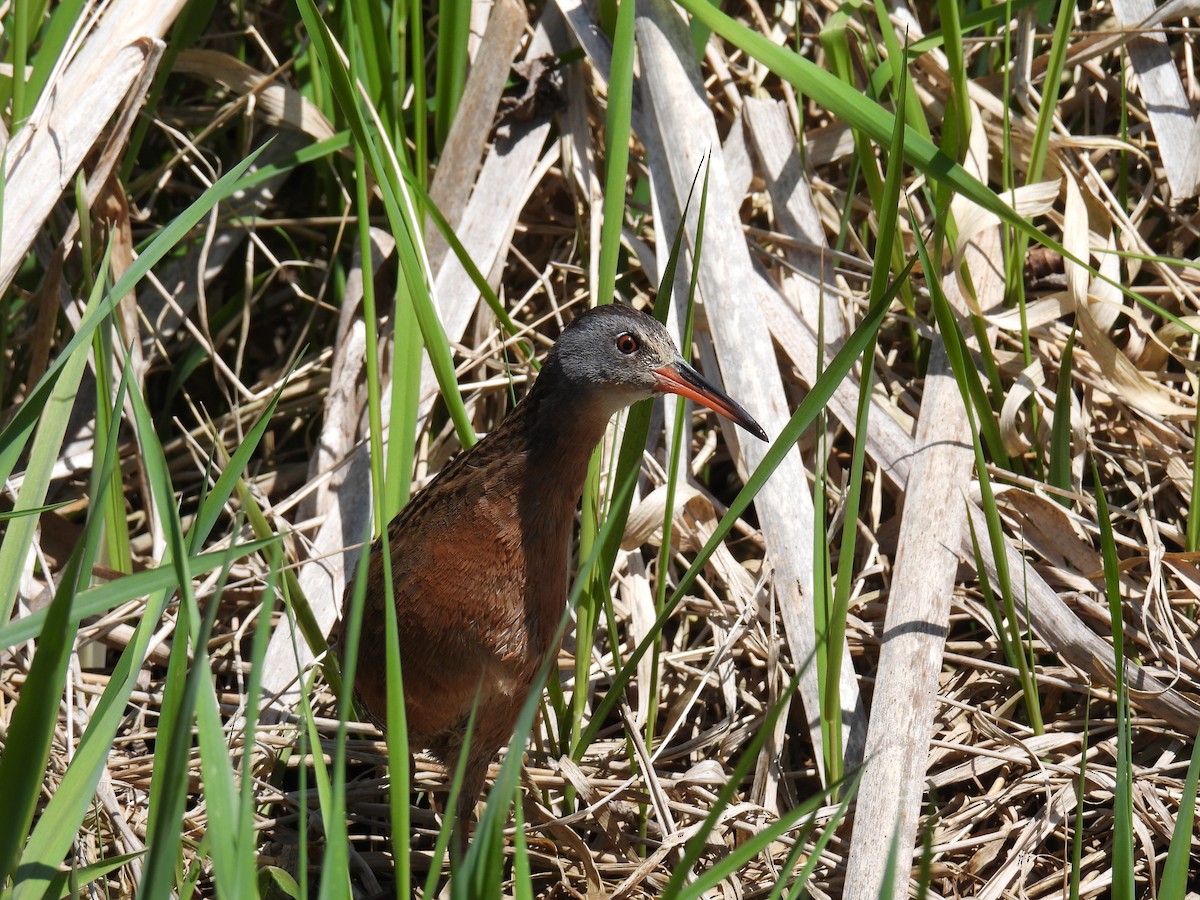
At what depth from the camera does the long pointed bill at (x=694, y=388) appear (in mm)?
2498

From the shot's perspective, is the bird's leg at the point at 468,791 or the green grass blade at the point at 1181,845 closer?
the green grass blade at the point at 1181,845

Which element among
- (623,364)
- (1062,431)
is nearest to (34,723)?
(623,364)

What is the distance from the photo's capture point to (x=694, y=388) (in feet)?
8.24

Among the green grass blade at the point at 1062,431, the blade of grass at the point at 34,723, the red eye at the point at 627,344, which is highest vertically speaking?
the red eye at the point at 627,344

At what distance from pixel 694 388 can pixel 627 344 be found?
6.4 inches

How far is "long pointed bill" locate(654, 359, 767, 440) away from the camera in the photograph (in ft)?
8.20

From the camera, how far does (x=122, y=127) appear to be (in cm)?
274

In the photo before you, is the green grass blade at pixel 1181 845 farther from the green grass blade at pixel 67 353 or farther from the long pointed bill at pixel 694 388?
the green grass blade at pixel 67 353

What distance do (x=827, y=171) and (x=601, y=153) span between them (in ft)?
2.14

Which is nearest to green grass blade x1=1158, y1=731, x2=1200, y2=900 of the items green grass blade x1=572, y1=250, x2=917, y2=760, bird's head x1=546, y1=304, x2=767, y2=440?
green grass blade x1=572, y1=250, x2=917, y2=760

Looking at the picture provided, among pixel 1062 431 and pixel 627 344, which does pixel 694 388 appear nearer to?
pixel 627 344

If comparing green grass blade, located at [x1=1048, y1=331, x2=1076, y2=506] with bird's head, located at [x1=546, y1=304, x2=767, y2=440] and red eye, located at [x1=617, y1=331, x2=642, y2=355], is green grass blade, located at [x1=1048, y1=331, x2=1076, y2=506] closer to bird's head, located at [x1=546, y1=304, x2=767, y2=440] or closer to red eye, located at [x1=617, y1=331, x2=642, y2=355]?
bird's head, located at [x1=546, y1=304, x2=767, y2=440]

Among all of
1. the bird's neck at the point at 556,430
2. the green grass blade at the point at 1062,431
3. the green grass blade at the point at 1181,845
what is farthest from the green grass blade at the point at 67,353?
the green grass blade at the point at 1062,431

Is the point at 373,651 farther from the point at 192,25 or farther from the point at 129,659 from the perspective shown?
the point at 192,25
